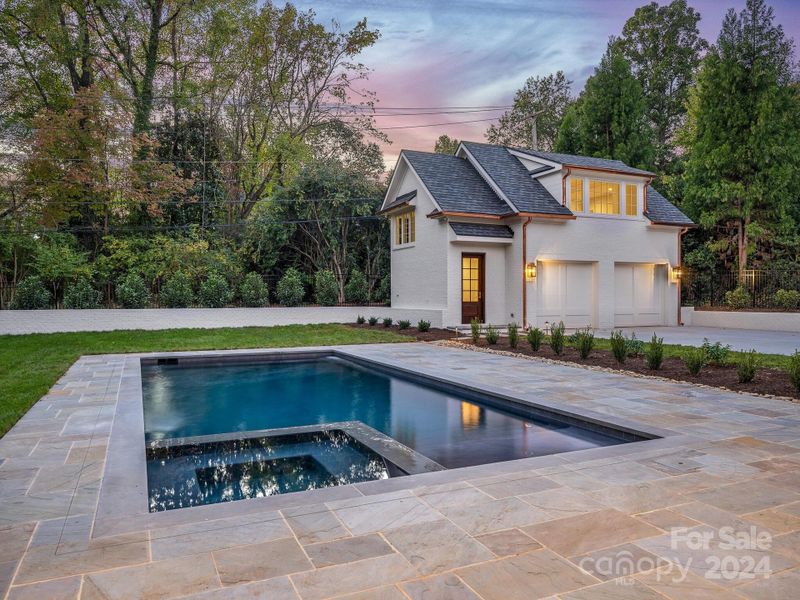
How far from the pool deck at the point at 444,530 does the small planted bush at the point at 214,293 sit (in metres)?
13.0

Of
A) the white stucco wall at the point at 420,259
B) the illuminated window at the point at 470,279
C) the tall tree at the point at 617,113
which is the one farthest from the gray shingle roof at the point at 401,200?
the tall tree at the point at 617,113

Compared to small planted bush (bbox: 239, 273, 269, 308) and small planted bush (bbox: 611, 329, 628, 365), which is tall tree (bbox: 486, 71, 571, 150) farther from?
small planted bush (bbox: 611, 329, 628, 365)

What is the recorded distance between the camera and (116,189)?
17.7 meters

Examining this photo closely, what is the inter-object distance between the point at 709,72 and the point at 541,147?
1511 cm

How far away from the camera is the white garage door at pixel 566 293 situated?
52.4 ft

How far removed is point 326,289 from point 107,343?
7.50m

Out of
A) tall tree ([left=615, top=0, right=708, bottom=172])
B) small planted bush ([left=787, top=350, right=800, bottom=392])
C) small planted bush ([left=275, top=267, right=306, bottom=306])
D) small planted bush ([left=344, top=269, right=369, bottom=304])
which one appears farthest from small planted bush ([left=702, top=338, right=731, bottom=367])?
tall tree ([left=615, top=0, right=708, bottom=172])

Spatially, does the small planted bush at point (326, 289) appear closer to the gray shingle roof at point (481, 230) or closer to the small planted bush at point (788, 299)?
the gray shingle roof at point (481, 230)

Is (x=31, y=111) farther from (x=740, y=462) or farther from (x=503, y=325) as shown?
(x=740, y=462)

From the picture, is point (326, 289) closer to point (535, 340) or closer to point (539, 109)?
point (535, 340)

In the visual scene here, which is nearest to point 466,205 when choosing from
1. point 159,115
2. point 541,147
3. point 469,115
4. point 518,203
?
point 518,203

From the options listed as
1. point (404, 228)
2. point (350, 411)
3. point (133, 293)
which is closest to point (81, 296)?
point (133, 293)

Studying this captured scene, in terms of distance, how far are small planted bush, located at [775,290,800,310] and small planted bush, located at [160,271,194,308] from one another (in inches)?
726

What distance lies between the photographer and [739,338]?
524 inches
